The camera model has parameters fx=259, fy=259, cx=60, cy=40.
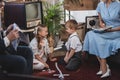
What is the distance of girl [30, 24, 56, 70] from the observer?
346cm

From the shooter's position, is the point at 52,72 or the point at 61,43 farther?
the point at 61,43

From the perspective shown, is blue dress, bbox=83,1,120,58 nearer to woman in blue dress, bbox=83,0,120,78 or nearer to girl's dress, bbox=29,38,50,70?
woman in blue dress, bbox=83,0,120,78

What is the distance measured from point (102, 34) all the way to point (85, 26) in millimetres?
736

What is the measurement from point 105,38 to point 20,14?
1.20 metres

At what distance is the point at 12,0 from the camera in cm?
401

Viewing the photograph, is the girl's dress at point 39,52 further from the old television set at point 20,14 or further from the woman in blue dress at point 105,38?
the woman in blue dress at point 105,38

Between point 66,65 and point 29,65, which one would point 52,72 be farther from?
point 29,65

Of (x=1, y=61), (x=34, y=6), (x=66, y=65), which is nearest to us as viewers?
(x=1, y=61)

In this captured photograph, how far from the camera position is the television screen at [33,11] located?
12.2ft

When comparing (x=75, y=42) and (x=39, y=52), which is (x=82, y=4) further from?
(x=39, y=52)

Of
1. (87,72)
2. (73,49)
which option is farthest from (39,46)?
(87,72)

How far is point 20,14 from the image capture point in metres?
3.58

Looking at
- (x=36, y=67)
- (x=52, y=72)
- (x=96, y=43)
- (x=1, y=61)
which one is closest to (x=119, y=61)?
(x=96, y=43)

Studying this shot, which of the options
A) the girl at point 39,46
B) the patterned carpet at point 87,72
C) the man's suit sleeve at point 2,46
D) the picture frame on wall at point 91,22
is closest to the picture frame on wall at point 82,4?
the picture frame on wall at point 91,22
